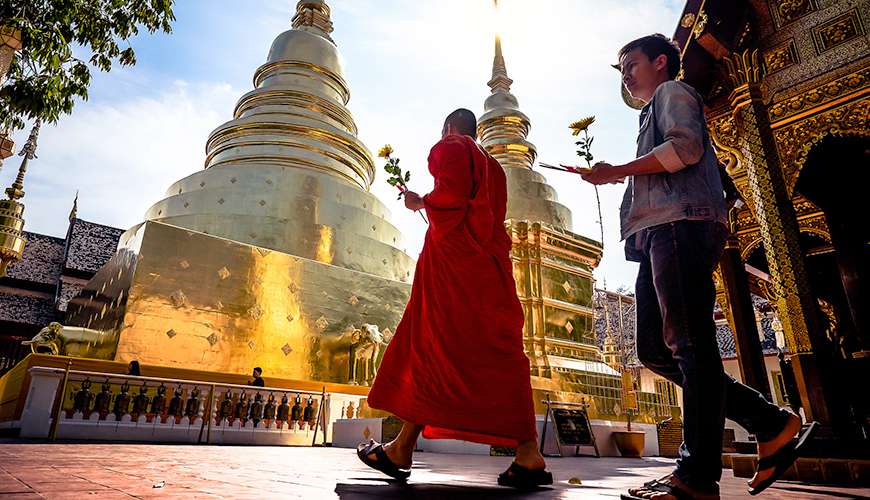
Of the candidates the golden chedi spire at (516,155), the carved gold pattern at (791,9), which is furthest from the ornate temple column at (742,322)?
the golden chedi spire at (516,155)

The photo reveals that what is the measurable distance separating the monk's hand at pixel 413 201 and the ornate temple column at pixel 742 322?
4.27 metres

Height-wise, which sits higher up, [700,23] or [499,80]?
[499,80]

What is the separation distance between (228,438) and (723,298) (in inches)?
251

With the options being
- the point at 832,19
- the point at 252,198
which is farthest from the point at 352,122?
the point at 832,19

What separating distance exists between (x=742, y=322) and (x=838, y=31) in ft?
9.60

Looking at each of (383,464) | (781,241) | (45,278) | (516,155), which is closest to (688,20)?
(781,241)

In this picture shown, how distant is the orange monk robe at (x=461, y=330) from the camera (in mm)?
2074

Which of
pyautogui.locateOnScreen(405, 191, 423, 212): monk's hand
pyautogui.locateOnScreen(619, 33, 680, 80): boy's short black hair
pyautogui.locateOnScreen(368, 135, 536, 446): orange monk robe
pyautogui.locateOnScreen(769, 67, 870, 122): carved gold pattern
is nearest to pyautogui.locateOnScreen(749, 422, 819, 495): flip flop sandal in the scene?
pyautogui.locateOnScreen(368, 135, 536, 446): orange monk robe

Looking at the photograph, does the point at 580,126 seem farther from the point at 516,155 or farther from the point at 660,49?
the point at 516,155

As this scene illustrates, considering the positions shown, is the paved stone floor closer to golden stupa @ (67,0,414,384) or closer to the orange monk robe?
the orange monk robe

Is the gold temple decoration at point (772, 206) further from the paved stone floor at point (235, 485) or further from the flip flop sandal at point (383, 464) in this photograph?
the flip flop sandal at point (383, 464)

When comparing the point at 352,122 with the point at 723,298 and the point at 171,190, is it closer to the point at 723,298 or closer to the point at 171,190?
the point at 171,190

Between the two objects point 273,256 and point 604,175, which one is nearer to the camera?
point 604,175

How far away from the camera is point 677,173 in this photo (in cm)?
174
